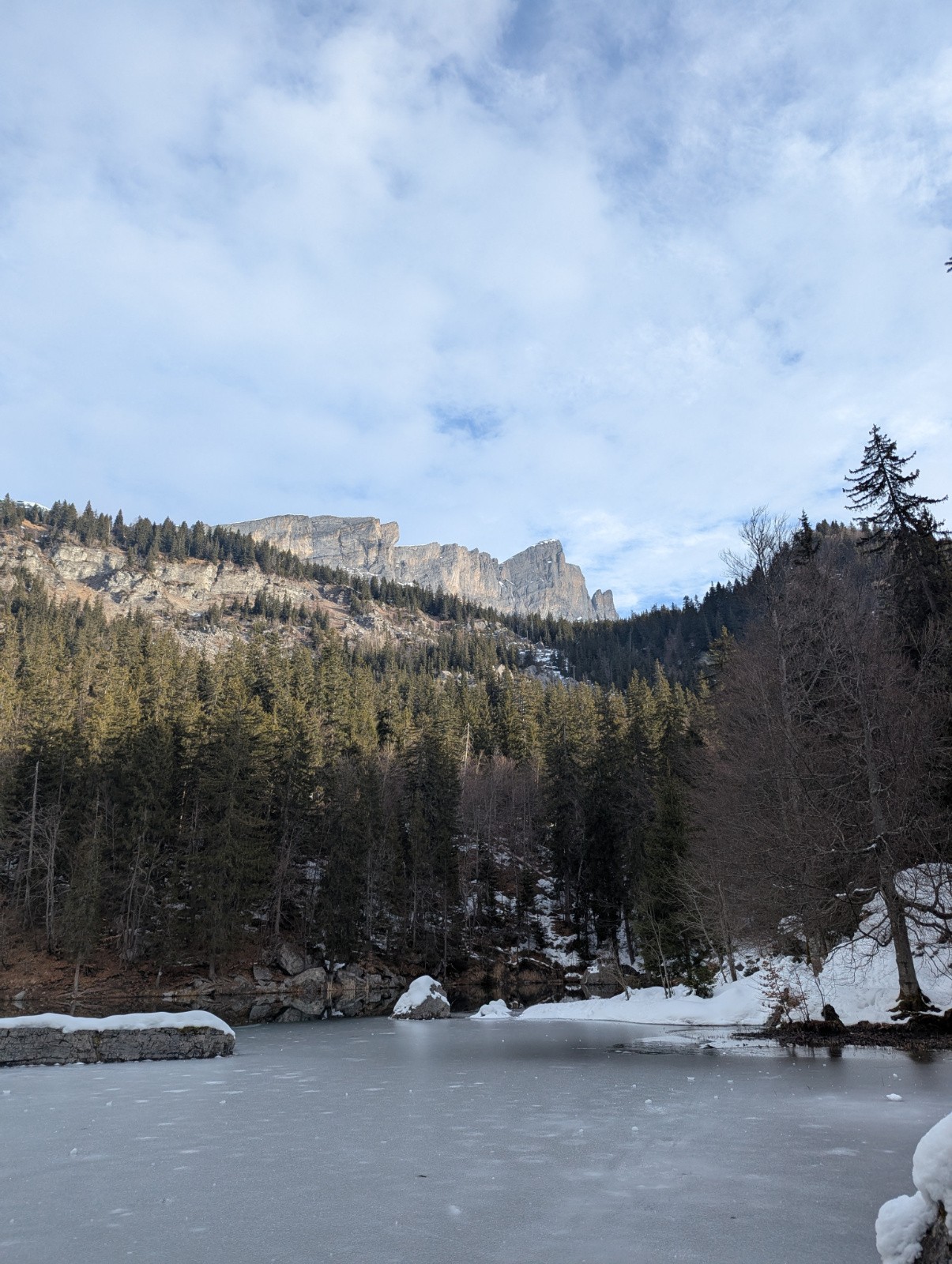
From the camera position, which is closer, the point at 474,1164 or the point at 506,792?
the point at 474,1164

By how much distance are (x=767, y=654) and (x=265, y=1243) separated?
21.6m

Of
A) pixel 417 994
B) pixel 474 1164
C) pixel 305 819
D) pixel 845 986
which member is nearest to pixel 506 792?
pixel 305 819

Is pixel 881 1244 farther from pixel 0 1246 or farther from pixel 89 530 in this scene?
pixel 89 530

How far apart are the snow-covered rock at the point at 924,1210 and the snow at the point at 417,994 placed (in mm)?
31281

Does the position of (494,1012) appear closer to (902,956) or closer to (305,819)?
(902,956)

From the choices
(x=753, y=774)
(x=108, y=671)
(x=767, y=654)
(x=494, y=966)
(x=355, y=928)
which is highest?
(x=108, y=671)

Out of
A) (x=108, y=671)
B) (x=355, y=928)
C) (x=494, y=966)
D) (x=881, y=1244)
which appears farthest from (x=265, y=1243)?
(x=108, y=671)

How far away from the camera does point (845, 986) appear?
18.3m

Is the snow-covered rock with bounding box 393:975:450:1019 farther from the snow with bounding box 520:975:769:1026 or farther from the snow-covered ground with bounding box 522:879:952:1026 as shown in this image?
the snow-covered ground with bounding box 522:879:952:1026

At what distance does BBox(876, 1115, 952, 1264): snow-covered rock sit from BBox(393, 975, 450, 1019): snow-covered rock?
31.2m

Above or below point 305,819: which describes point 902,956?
below

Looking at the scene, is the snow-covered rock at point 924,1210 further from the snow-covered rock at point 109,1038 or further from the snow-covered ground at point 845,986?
the snow-covered rock at point 109,1038

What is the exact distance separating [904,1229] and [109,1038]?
18757 millimetres

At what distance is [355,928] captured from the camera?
4769 centimetres
